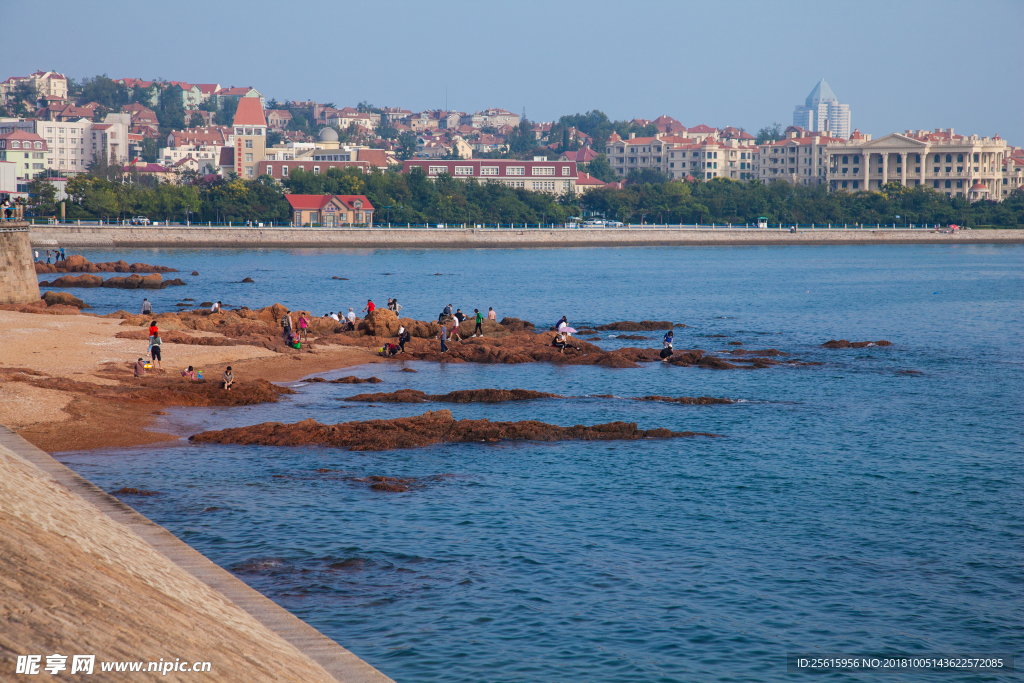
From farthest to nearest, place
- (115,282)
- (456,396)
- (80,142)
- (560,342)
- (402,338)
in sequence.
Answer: (80,142)
(115,282)
(560,342)
(402,338)
(456,396)

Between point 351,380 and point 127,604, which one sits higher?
point 127,604

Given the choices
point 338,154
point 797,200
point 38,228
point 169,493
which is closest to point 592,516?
point 169,493

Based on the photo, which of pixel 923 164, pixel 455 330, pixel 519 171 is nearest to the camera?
pixel 455 330

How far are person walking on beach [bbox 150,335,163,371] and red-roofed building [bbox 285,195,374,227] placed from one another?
98.3 meters

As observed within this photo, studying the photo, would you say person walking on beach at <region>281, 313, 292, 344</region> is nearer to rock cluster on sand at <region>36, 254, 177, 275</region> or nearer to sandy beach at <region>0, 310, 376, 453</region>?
sandy beach at <region>0, 310, 376, 453</region>

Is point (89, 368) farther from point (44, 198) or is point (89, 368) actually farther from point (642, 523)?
point (44, 198)

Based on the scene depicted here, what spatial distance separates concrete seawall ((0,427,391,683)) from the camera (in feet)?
27.1

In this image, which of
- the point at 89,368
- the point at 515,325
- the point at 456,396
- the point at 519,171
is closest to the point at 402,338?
the point at 515,325

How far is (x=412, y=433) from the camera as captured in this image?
22297mm

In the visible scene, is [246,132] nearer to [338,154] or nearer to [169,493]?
[338,154]

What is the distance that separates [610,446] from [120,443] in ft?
38.7

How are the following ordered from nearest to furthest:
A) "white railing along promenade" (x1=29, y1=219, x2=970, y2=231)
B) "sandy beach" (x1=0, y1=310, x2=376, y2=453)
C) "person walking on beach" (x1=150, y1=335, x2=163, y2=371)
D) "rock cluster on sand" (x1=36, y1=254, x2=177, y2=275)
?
"sandy beach" (x1=0, y1=310, x2=376, y2=453) < "person walking on beach" (x1=150, y1=335, x2=163, y2=371) < "rock cluster on sand" (x1=36, y1=254, x2=177, y2=275) < "white railing along promenade" (x1=29, y1=219, x2=970, y2=231)

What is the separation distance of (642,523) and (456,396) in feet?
38.2

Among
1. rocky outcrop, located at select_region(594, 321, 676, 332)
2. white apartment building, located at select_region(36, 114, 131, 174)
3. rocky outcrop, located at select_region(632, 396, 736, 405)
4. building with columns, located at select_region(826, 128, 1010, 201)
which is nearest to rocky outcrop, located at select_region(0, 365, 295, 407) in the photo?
rocky outcrop, located at select_region(632, 396, 736, 405)
